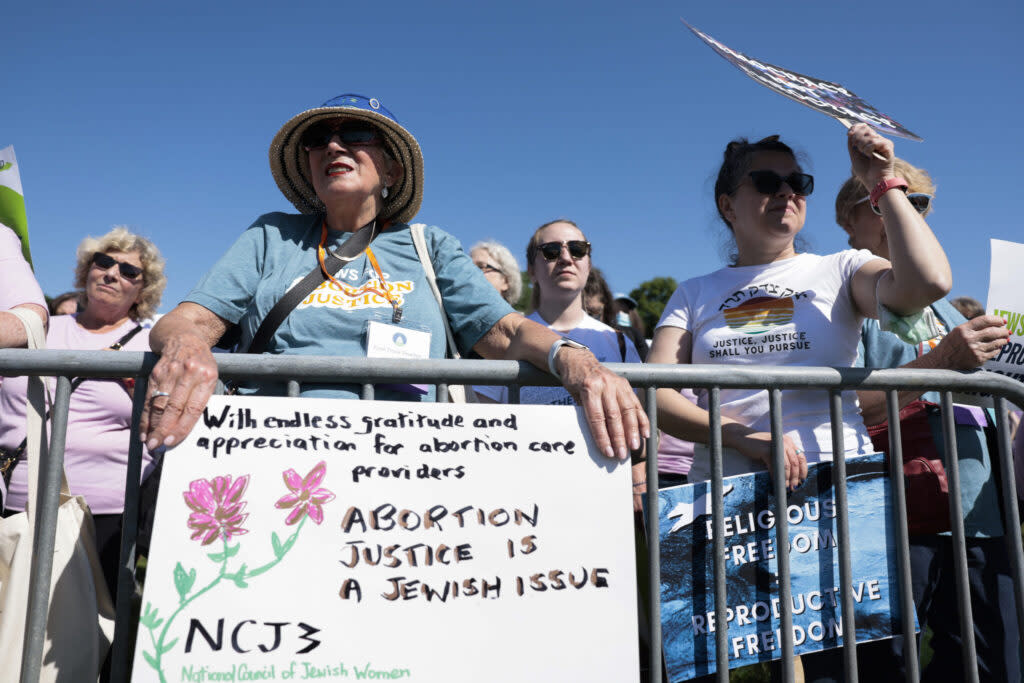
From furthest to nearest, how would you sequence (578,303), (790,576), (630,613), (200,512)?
A: (578,303), (790,576), (630,613), (200,512)

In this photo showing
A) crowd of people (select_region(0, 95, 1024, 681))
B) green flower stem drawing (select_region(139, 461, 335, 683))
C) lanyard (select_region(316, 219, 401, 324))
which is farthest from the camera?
lanyard (select_region(316, 219, 401, 324))

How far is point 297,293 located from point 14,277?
0.86 m

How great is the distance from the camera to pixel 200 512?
5.14 feet

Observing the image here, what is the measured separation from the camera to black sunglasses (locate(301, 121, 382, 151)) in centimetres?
246

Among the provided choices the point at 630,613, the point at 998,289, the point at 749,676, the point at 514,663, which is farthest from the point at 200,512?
the point at 749,676

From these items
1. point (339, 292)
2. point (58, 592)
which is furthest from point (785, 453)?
point (58, 592)

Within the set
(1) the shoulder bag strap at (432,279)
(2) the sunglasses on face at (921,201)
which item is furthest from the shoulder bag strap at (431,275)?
(2) the sunglasses on face at (921,201)

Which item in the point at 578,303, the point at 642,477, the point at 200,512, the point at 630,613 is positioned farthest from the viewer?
the point at 578,303

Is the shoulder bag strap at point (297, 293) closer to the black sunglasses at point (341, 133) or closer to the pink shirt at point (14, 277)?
the black sunglasses at point (341, 133)

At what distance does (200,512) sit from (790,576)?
1.54m

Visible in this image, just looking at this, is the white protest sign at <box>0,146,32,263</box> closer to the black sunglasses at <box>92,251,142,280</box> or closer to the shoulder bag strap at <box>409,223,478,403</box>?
the shoulder bag strap at <box>409,223,478,403</box>

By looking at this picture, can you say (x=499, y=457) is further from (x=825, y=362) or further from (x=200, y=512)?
(x=825, y=362)

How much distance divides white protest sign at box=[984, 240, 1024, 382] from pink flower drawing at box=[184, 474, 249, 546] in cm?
270

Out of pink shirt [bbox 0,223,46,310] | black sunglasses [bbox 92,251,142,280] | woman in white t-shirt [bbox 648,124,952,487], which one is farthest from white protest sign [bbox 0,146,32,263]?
woman in white t-shirt [bbox 648,124,952,487]
